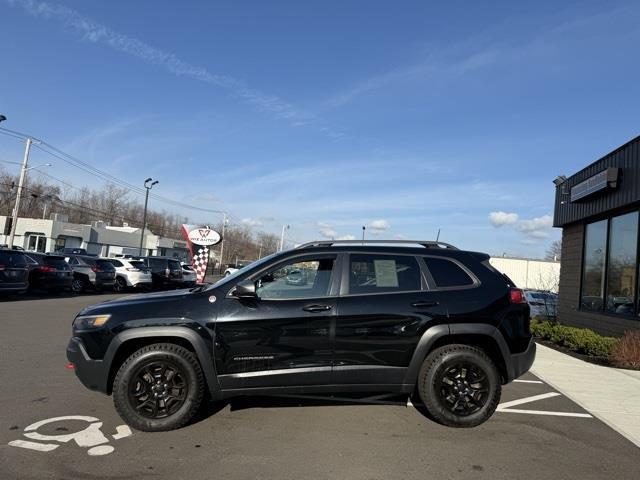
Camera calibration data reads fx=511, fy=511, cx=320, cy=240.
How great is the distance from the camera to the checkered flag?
17.1 m

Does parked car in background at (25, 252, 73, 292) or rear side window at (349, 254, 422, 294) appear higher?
rear side window at (349, 254, 422, 294)

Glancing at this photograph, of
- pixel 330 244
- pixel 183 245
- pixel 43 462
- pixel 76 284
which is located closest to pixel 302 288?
pixel 330 244

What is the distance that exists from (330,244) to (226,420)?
212 centimetres

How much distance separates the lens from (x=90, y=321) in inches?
→ 195

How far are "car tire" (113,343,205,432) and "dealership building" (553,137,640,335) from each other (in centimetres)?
983

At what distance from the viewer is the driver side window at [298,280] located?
512 cm

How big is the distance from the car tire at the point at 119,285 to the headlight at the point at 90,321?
19.8 m

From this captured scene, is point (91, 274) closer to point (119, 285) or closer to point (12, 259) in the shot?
point (119, 285)

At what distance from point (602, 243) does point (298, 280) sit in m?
11.1

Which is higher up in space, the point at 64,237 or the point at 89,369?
the point at 64,237

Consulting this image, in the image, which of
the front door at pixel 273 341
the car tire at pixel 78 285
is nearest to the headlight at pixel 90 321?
the front door at pixel 273 341

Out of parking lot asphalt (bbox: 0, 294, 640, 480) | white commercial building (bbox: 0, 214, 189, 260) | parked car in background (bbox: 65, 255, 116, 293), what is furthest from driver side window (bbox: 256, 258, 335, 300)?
white commercial building (bbox: 0, 214, 189, 260)

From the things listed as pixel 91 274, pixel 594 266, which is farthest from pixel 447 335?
pixel 91 274

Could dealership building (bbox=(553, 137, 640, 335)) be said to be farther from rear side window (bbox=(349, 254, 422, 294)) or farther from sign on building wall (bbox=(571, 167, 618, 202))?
rear side window (bbox=(349, 254, 422, 294))
